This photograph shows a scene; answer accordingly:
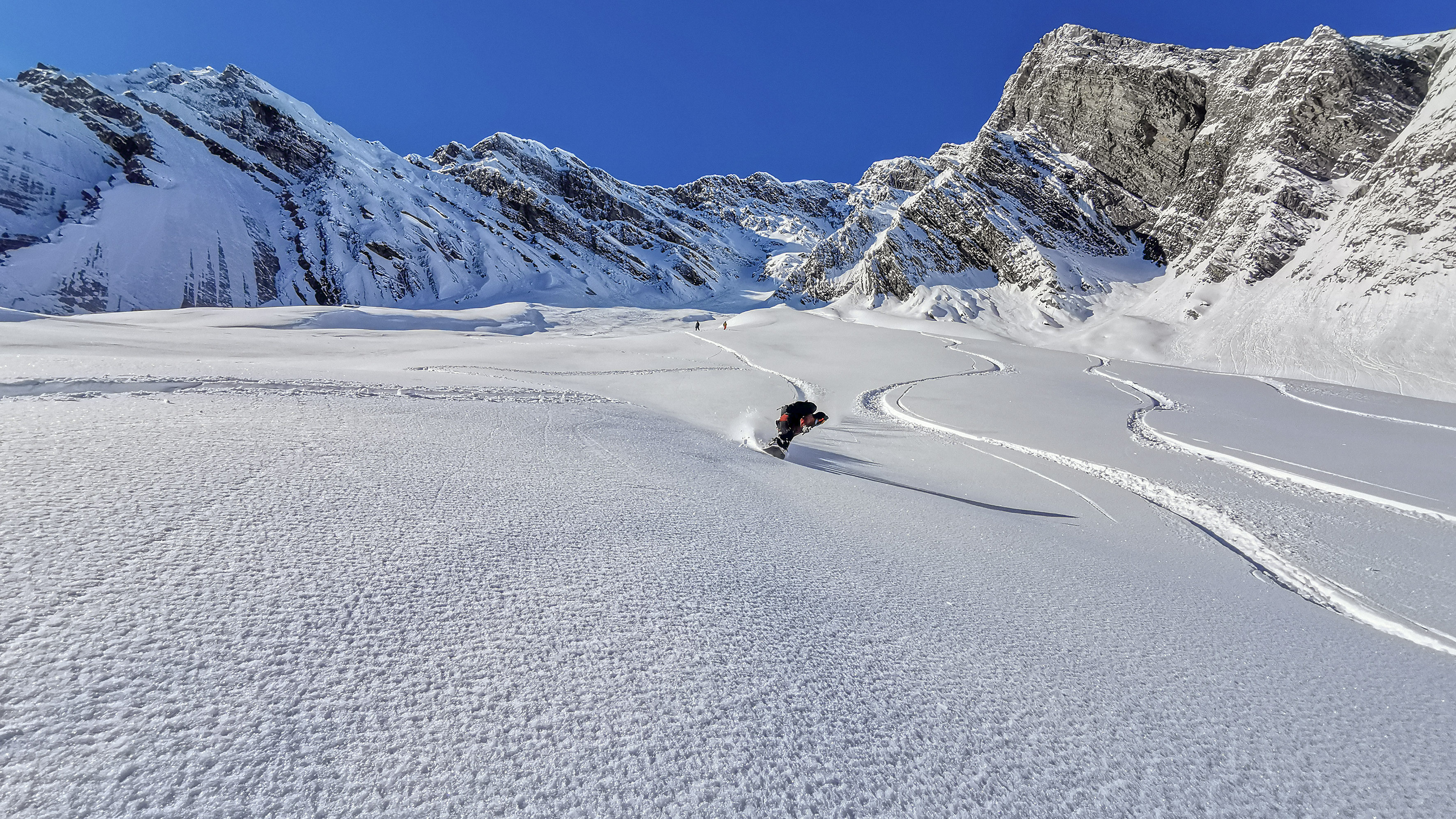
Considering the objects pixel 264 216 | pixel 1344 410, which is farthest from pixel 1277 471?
pixel 264 216

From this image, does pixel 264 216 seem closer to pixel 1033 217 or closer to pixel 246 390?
pixel 246 390

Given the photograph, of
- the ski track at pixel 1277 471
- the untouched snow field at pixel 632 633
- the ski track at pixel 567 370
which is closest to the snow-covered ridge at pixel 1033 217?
the ski track at pixel 1277 471

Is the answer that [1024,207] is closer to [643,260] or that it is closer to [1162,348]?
[1162,348]

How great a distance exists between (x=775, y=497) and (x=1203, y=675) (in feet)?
7.52

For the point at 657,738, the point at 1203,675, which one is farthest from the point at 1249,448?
the point at 657,738

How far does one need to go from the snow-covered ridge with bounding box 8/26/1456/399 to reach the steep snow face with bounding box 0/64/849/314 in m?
0.27

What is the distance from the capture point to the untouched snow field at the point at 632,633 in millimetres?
1142

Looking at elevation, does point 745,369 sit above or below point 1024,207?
below

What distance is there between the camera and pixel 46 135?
48969 millimetres

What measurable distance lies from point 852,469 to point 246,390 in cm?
577

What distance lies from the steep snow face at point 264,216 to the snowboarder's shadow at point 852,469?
5561 centimetres

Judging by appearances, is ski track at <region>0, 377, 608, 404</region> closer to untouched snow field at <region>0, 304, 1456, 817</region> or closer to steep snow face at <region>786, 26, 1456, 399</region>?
untouched snow field at <region>0, 304, 1456, 817</region>

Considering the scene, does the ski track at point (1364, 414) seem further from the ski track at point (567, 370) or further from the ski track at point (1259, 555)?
the ski track at point (567, 370)

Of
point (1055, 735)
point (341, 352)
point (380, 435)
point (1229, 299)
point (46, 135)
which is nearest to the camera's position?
point (1055, 735)
